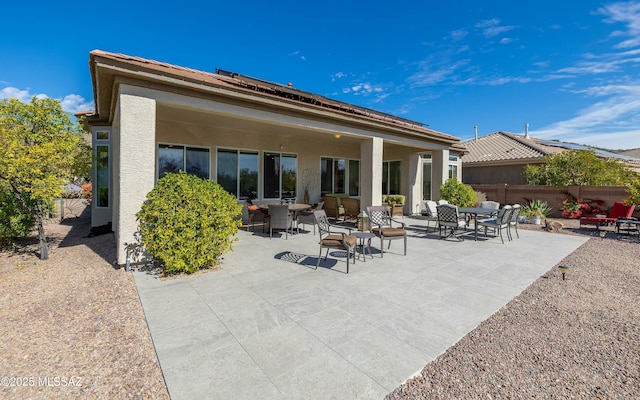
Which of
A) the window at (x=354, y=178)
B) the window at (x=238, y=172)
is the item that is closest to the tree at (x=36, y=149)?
the window at (x=238, y=172)

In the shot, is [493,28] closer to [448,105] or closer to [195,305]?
[448,105]

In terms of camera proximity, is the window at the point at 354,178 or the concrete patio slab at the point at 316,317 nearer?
the concrete patio slab at the point at 316,317

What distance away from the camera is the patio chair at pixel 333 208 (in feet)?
37.6

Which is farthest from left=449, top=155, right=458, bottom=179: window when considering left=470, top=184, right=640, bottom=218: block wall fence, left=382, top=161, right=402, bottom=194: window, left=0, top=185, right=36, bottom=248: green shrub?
left=0, top=185, right=36, bottom=248: green shrub

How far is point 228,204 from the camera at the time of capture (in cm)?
560

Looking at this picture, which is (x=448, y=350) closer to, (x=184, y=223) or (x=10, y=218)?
(x=184, y=223)

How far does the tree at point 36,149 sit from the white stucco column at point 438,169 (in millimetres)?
13529

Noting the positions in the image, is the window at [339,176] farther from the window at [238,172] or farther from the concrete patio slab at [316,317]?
the concrete patio slab at [316,317]

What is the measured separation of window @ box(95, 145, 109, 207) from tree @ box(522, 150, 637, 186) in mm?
20955

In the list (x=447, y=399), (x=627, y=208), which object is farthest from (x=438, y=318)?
(x=627, y=208)

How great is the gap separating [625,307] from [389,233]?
3771mm

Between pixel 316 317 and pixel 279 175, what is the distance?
8910 millimetres

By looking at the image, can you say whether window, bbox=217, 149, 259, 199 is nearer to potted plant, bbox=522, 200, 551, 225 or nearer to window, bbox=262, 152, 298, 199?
window, bbox=262, 152, 298, 199

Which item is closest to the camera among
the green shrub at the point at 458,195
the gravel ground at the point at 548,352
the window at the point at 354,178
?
the gravel ground at the point at 548,352
